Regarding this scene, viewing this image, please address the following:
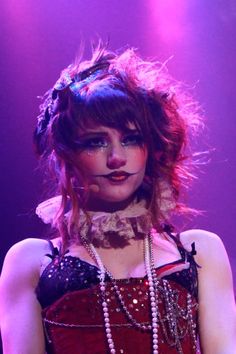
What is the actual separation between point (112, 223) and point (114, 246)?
8 cm

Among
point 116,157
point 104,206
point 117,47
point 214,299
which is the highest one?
point 117,47

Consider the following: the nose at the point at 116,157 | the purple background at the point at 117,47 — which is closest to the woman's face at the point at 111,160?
the nose at the point at 116,157

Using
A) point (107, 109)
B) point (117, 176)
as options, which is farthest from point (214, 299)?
point (107, 109)

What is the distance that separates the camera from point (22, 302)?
1500 millimetres

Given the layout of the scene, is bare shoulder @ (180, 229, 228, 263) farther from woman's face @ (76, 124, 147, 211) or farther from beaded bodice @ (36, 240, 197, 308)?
woman's face @ (76, 124, 147, 211)

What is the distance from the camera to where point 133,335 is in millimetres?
1438

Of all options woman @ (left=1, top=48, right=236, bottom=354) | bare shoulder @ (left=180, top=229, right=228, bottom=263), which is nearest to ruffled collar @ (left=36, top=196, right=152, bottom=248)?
woman @ (left=1, top=48, right=236, bottom=354)

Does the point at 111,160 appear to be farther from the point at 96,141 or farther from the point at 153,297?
the point at 153,297

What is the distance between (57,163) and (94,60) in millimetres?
244

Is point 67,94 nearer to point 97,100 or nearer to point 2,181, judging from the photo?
point 97,100

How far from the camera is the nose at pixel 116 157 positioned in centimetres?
144

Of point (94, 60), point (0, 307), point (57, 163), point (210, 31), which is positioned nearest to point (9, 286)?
point (0, 307)

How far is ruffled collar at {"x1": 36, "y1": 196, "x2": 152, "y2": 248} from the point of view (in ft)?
4.85

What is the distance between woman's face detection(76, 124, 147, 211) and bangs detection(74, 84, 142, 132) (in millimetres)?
13
